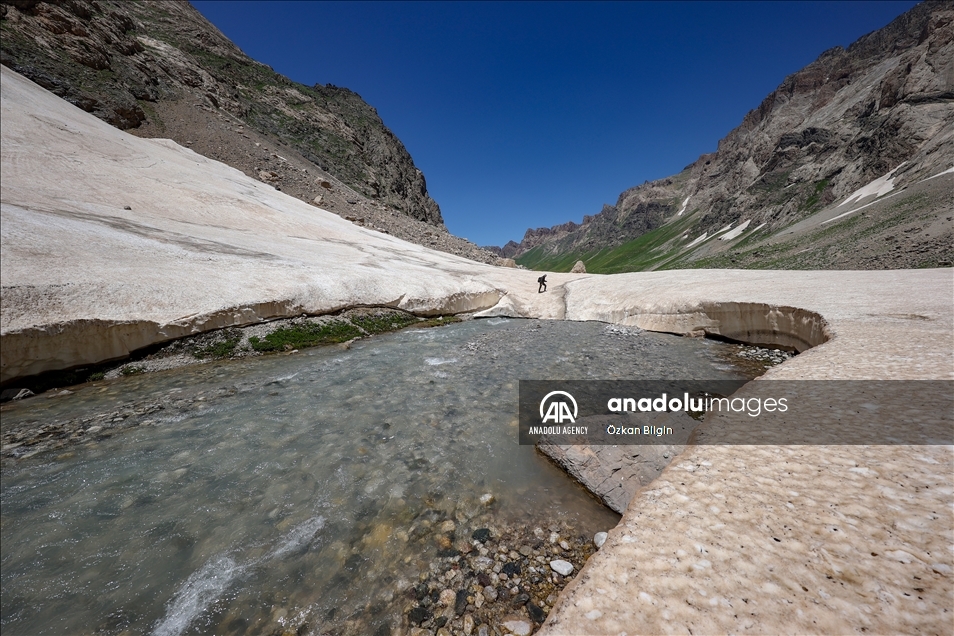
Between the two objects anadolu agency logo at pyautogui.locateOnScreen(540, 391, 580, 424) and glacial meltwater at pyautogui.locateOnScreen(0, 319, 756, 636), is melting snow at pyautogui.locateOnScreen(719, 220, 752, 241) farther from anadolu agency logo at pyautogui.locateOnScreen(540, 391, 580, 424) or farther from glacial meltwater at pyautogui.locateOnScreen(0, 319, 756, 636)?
anadolu agency logo at pyautogui.locateOnScreen(540, 391, 580, 424)

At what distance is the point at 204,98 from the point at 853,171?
13937 cm

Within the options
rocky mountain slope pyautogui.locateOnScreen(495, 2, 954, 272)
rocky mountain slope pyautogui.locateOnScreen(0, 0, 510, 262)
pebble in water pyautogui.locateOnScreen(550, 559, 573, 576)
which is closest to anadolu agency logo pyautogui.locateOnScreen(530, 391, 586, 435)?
pebble in water pyautogui.locateOnScreen(550, 559, 573, 576)

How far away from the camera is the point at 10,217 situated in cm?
1237

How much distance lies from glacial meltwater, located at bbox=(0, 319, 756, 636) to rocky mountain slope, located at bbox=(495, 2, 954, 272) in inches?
1865

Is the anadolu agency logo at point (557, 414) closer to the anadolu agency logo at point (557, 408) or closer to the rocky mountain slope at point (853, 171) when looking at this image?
the anadolu agency logo at point (557, 408)

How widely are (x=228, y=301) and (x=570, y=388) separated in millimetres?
13422

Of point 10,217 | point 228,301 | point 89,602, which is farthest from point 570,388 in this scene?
point 10,217

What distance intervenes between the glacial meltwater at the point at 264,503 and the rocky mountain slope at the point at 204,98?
37.8 m

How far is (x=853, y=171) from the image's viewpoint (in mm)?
80812

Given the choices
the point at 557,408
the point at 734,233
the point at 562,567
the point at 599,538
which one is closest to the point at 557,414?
the point at 557,408

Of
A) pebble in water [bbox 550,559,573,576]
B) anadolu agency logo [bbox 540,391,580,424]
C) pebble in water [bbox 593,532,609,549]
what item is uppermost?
anadolu agency logo [bbox 540,391,580,424]

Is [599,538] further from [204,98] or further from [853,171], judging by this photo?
[853,171]

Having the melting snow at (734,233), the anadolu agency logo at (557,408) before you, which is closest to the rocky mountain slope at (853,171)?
the melting snow at (734,233)

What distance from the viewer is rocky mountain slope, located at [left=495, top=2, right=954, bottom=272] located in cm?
4172
